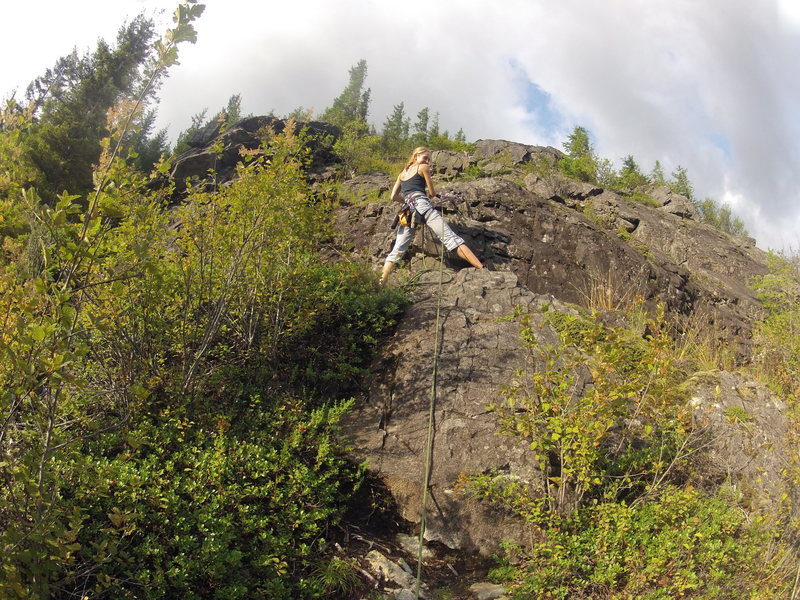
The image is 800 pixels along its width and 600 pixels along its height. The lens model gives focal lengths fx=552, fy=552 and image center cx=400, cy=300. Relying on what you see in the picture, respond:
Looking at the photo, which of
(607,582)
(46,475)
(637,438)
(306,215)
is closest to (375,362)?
(306,215)

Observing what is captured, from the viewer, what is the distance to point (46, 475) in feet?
7.98

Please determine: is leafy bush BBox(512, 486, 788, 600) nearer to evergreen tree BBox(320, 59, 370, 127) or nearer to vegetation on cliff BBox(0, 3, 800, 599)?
vegetation on cliff BBox(0, 3, 800, 599)

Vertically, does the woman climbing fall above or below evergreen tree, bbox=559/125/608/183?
below

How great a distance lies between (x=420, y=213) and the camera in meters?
7.26

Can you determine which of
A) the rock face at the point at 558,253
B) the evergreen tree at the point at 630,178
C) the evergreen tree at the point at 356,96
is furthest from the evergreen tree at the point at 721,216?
the evergreen tree at the point at 356,96

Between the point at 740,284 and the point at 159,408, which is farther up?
the point at 740,284

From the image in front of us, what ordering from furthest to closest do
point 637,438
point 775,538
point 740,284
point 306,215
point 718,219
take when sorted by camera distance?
point 718,219 < point 740,284 < point 306,215 < point 637,438 < point 775,538

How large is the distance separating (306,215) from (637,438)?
11.4 ft

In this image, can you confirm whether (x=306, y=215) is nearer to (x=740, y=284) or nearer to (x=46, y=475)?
(x=46, y=475)

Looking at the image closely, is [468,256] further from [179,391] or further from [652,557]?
[652,557]

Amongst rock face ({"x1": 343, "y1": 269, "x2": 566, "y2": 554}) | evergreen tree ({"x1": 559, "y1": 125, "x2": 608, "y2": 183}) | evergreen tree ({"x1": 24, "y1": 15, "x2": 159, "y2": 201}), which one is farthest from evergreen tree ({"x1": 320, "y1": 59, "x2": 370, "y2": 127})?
rock face ({"x1": 343, "y1": 269, "x2": 566, "y2": 554})

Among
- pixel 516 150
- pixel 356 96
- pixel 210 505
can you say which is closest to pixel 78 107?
pixel 516 150

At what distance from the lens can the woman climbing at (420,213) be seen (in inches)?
277

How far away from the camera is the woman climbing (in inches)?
277
